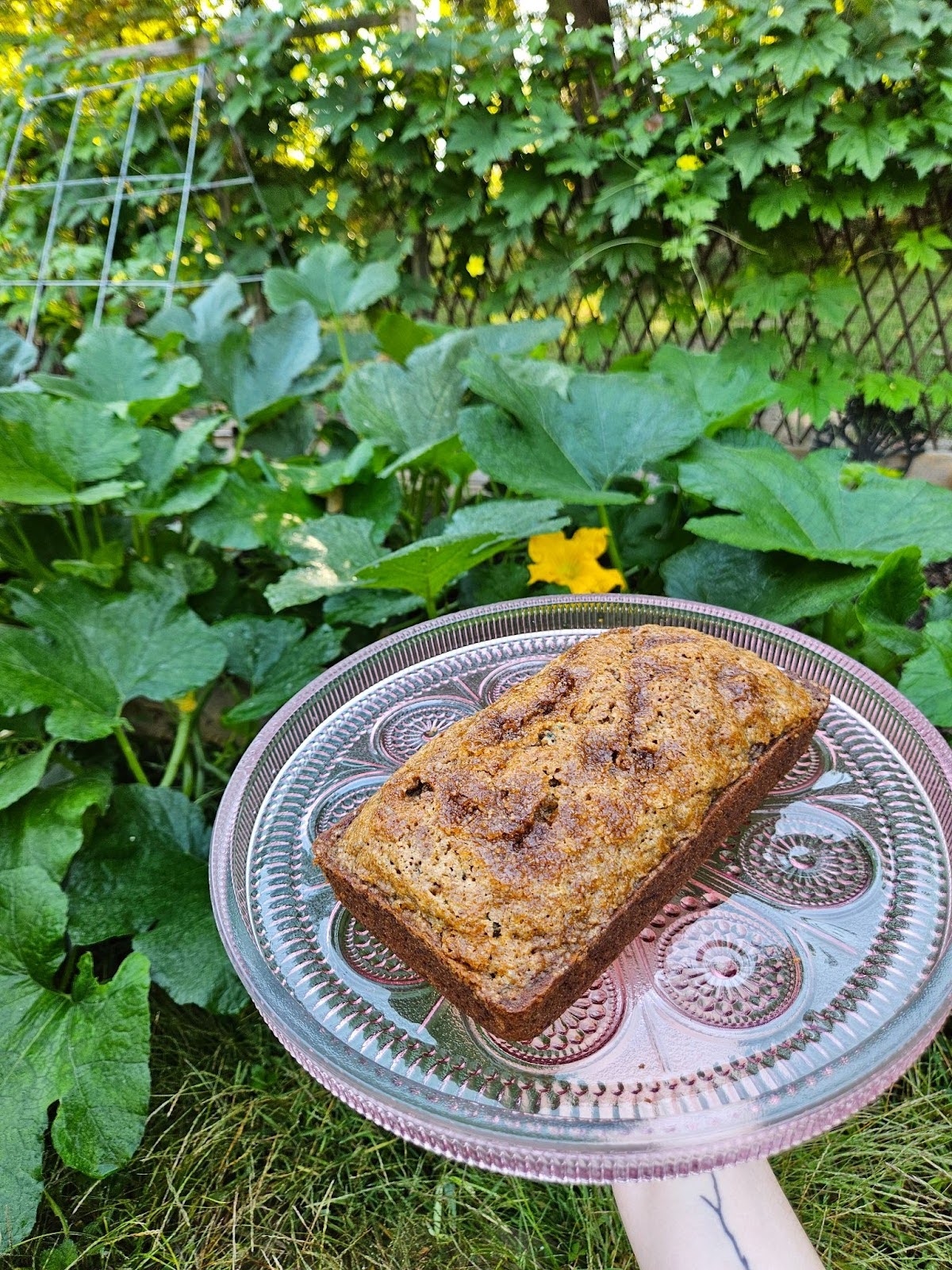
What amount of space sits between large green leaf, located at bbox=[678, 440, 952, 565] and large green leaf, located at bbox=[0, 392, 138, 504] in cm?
75

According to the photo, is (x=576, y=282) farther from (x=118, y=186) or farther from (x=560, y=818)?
(x=560, y=818)

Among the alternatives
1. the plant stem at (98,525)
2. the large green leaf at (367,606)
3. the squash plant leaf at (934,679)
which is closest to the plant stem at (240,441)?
the plant stem at (98,525)

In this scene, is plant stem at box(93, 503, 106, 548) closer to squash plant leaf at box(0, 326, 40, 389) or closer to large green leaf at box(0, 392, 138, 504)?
large green leaf at box(0, 392, 138, 504)

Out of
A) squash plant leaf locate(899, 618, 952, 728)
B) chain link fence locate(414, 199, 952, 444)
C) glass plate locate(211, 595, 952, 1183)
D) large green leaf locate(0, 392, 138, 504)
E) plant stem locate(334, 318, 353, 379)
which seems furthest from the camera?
chain link fence locate(414, 199, 952, 444)

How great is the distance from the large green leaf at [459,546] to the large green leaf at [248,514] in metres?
0.29

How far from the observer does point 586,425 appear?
1142 millimetres

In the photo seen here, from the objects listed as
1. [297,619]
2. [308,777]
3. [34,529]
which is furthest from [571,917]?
[34,529]

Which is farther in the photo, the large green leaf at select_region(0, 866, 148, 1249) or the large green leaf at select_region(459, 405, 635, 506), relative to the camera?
the large green leaf at select_region(459, 405, 635, 506)

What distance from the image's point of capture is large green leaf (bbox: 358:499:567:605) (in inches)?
36.6

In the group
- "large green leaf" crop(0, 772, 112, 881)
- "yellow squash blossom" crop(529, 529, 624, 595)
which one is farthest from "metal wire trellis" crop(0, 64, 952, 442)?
"large green leaf" crop(0, 772, 112, 881)

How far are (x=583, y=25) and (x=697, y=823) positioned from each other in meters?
2.62

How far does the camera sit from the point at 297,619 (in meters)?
1.17

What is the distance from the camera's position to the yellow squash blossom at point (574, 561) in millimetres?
1191

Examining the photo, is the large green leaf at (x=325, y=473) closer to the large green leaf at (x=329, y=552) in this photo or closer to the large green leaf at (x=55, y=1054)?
the large green leaf at (x=329, y=552)
